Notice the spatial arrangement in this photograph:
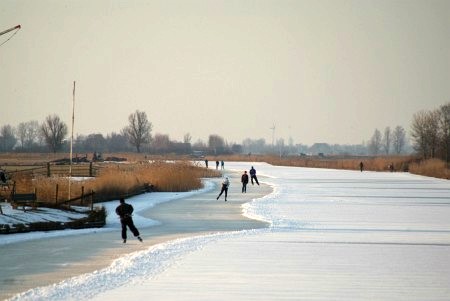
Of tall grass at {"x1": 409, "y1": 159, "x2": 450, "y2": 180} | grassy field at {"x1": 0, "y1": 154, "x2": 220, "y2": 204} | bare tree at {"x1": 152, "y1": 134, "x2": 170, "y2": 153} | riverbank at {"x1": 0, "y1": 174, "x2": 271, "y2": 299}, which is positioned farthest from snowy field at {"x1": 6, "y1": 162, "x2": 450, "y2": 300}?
bare tree at {"x1": 152, "y1": 134, "x2": 170, "y2": 153}

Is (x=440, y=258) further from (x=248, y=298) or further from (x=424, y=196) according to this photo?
(x=424, y=196)

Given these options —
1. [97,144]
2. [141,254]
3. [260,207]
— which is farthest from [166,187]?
[97,144]

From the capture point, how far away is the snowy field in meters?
10.9

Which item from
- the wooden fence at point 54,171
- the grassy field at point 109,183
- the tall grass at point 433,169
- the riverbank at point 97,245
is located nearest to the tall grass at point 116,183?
the grassy field at point 109,183

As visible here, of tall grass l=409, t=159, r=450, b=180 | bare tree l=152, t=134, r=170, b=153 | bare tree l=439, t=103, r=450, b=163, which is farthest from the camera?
bare tree l=152, t=134, r=170, b=153

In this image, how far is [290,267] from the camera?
531 inches

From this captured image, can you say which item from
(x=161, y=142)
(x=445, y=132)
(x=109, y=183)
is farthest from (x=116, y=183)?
(x=161, y=142)

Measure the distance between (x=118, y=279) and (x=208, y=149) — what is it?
17054 cm

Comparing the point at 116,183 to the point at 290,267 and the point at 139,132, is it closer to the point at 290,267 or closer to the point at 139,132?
the point at 290,267

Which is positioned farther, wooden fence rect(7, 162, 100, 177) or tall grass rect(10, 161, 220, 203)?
wooden fence rect(7, 162, 100, 177)

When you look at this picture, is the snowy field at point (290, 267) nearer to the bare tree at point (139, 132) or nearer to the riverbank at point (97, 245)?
the riverbank at point (97, 245)

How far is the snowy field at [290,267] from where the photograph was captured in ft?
35.6

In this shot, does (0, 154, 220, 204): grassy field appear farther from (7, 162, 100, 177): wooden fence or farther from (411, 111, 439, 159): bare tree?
(411, 111, 439, 159): bare tree

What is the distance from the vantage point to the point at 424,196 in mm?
38156
